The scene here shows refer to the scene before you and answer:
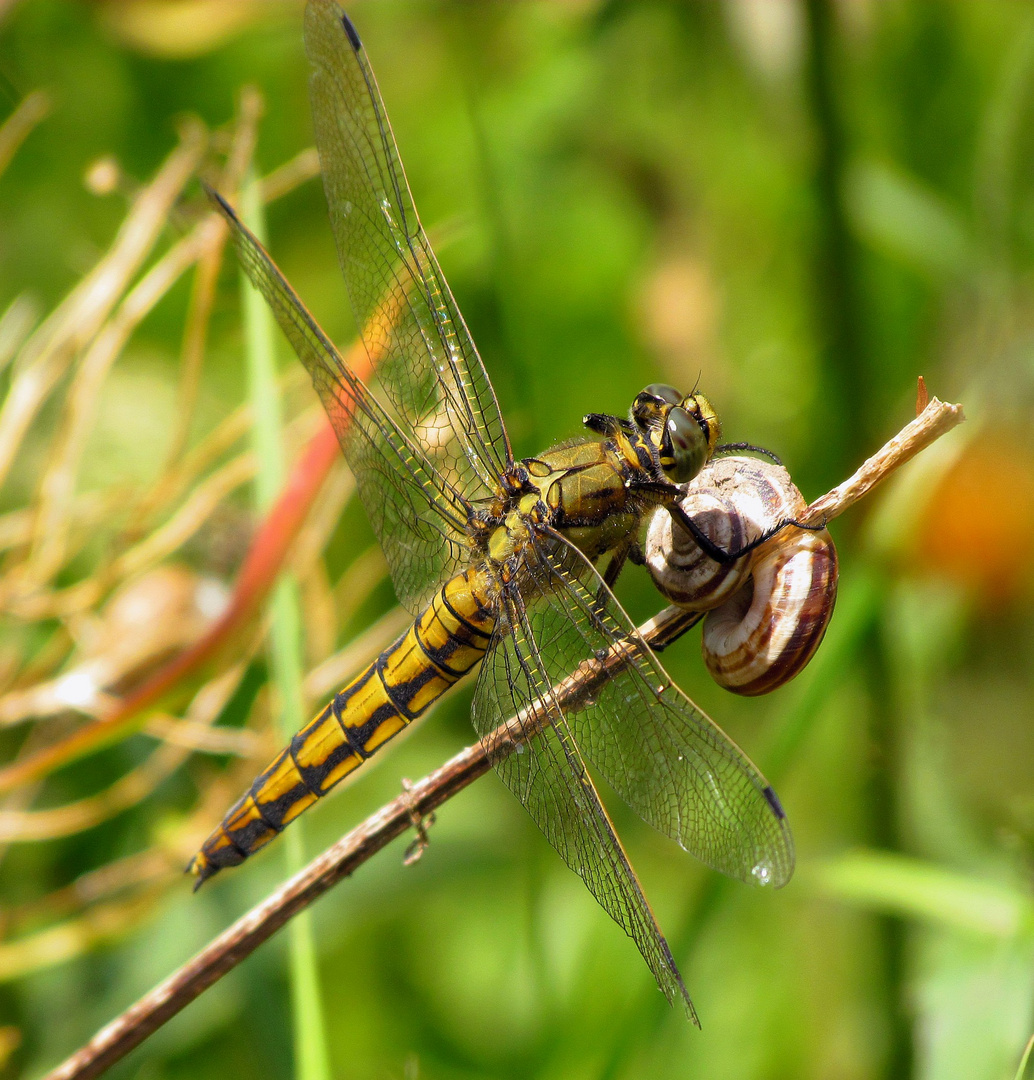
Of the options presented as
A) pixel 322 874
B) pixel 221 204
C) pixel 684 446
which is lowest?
pixel 322 874

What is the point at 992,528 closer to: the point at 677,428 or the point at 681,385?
the point at 681,385

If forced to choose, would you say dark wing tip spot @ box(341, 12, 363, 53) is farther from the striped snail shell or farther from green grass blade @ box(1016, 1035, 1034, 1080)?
green grass blade @ box(1016, 1035, 1034, 1080)

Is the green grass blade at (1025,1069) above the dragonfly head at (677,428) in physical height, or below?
below

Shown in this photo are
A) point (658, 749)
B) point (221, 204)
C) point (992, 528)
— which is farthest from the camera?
point (992, 528)

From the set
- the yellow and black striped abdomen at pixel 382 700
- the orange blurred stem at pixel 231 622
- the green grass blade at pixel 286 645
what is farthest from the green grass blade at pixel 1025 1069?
the orange blurred stem at pixel 231 622

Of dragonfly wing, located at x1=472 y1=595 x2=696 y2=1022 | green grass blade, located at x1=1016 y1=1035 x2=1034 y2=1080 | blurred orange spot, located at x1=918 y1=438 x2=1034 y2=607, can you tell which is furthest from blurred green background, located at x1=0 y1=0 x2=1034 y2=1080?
green grass blade, located at x1=1016 y1=1035 x2=1034 y2=1080

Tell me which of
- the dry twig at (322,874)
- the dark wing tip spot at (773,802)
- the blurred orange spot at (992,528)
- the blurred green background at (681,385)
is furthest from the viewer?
the blurred orange spot at (992,528)

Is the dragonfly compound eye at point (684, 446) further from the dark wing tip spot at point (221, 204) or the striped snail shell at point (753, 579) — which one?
the dark wing tip spot at point (221, 204)

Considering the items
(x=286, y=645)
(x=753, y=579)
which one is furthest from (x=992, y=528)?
(x=286, y=645)
